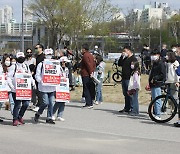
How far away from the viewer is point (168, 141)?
30.9ft

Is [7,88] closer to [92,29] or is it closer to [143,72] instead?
[143,72]

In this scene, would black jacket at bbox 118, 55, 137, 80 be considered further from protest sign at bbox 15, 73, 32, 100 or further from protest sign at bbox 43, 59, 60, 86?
protest sign at bbox 15, 73, 32, 100

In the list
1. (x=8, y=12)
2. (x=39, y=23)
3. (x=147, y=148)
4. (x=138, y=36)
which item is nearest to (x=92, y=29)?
(x=39, y=23)

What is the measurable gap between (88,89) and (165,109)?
3475mm

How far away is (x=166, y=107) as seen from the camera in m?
11.6

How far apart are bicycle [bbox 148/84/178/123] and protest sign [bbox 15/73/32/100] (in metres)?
3.17

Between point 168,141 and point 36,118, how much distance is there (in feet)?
12.1

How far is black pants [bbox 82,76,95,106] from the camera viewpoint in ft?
47.3

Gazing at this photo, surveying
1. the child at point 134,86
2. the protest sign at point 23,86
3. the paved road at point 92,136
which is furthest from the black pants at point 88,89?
the protest sign at point 23,86

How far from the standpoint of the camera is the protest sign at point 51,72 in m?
11.2

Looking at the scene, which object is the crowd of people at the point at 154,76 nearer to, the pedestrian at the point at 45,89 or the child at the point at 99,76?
the child at the point at 99,76

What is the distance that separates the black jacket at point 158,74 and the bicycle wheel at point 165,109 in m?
0.53

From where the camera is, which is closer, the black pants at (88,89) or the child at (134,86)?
the child at (134,86)

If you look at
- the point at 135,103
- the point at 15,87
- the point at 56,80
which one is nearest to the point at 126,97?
the point at 135,103
